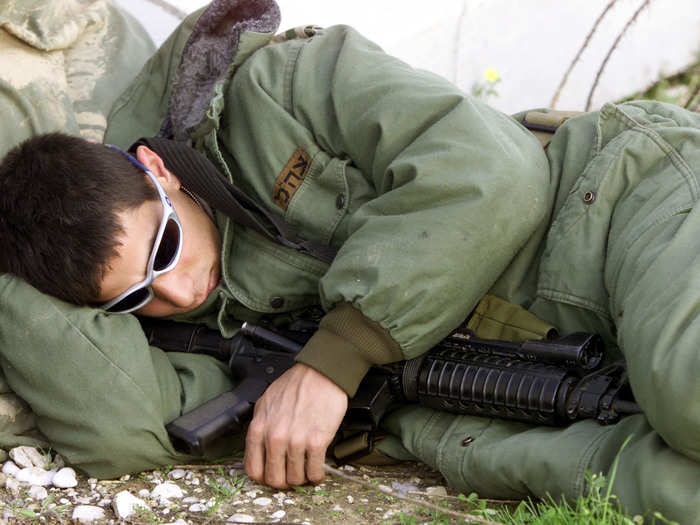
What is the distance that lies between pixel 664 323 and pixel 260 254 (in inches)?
52.1

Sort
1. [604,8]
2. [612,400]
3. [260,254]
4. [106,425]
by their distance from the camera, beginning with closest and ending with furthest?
[612,400]
[106,425]
[260,254]
[604,8]

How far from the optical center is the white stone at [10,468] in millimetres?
2457

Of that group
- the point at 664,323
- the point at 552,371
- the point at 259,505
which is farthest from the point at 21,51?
the point at 664,323

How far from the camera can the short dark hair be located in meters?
2.45

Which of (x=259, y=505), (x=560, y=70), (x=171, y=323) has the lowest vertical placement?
(x=259, y=505)

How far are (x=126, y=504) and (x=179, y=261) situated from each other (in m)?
0.80

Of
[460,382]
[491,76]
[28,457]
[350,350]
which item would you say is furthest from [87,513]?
[491,76]

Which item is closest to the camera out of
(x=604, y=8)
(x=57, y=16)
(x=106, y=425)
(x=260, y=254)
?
(x=106, y=425)

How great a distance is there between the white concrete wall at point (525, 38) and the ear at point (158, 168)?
2.00 metres

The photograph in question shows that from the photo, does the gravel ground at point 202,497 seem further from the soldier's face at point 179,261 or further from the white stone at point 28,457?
the soldier's face at point 179,261

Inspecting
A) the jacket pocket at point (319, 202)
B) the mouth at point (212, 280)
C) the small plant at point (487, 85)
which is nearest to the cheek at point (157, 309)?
the mouth at point (212, 280)

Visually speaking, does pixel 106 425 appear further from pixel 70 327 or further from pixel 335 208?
pixel 335 208

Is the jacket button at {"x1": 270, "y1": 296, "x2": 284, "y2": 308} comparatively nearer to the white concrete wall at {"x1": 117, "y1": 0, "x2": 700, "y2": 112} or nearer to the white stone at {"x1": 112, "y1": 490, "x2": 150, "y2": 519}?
the white stone at {"x1": 112, "y1": 490, "x2": 150, "y2": 519}

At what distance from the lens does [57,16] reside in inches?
136
